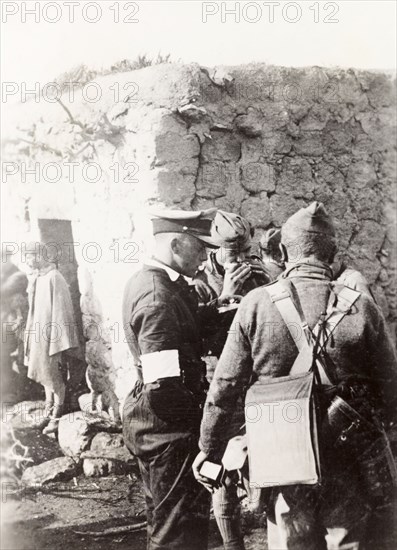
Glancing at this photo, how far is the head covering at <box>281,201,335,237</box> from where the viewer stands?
2.66 m

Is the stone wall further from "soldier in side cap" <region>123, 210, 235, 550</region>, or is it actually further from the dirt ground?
"soldier in side cap" <region>123, 210, 235, 550</region>

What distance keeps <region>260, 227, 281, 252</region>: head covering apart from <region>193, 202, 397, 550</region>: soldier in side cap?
1.42 m

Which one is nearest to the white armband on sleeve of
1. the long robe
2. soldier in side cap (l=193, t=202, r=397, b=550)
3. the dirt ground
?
soldier in side cap (l=193, t=202, r=397, b=550)

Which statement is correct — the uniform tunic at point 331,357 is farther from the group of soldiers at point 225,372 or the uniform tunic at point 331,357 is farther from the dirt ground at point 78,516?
the dirt ground at point 78,516

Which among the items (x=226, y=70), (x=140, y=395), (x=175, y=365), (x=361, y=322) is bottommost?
(x=140, y=395)

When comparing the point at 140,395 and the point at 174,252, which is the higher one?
the point at 174,252

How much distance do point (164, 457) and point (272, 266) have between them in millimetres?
1621

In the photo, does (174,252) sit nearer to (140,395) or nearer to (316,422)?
(140,395)

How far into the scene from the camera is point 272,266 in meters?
3.98

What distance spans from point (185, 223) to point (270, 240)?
1.15m

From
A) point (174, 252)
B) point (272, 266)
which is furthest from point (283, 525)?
point (272, 266)

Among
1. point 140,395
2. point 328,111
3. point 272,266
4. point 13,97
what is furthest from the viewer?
point 328,111

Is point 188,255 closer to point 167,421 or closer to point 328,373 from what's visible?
point 167,421

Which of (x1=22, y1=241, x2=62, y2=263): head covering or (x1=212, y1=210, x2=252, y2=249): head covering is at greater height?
(x1=212, y1=210, x2=252, y2=249): head covering
